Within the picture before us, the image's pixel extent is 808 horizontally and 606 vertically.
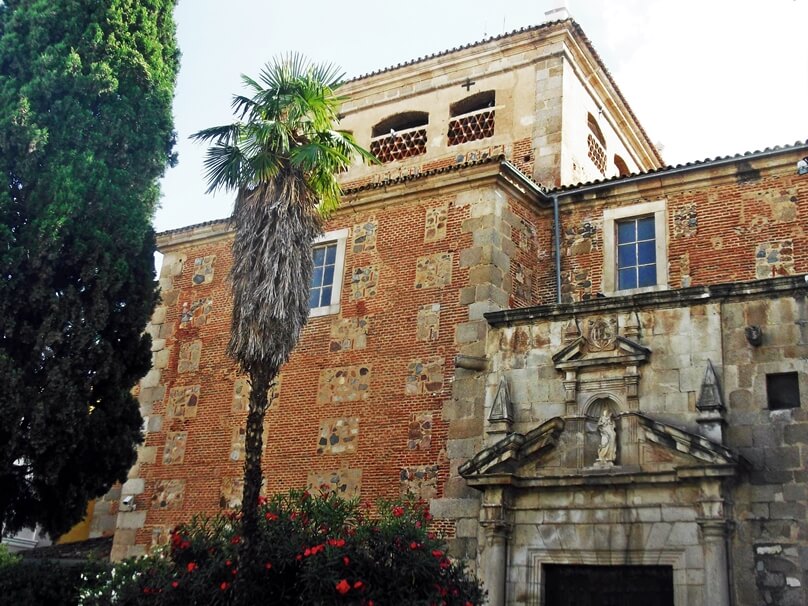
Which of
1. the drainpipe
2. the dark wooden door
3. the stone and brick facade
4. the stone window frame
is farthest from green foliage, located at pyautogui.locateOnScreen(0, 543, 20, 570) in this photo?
the stone window frame

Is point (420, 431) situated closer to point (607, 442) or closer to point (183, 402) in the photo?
point (607, 442)

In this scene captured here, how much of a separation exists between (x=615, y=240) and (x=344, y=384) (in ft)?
16.9

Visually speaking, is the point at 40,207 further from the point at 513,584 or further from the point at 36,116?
the point at 513,584

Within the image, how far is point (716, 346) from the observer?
41.0 feet

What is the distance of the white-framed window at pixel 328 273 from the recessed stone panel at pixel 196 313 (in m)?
2.64

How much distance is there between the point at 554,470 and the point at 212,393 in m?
7.21

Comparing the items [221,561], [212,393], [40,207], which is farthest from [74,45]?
[221,561]

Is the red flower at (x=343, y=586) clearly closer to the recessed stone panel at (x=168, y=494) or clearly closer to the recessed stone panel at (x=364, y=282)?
the recessed stone panel at (x=364, y=282)

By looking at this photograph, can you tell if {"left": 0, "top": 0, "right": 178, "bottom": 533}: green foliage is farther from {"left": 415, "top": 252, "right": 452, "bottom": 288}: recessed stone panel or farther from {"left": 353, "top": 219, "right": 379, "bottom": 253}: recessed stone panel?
{"left": 415, "top": 252, "right": 452, "bottom": 288}: recessed stone panel

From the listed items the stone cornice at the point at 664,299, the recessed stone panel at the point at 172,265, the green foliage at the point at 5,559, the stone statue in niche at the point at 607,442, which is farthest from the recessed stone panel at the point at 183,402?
the stone statue in niche at the point at 607,442

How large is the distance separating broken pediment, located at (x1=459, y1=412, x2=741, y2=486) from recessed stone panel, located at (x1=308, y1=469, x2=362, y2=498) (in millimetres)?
2167

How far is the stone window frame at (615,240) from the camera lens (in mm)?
15102

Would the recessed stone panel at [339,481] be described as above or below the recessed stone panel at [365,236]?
below

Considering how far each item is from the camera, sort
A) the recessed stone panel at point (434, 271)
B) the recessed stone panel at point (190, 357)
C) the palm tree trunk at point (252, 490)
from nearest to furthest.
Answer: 1. the palm tree trunk at point (252, 490)
2. the recessed stone panel at point (434, 271)
3. the recessed stone panel at point (190, 357)
